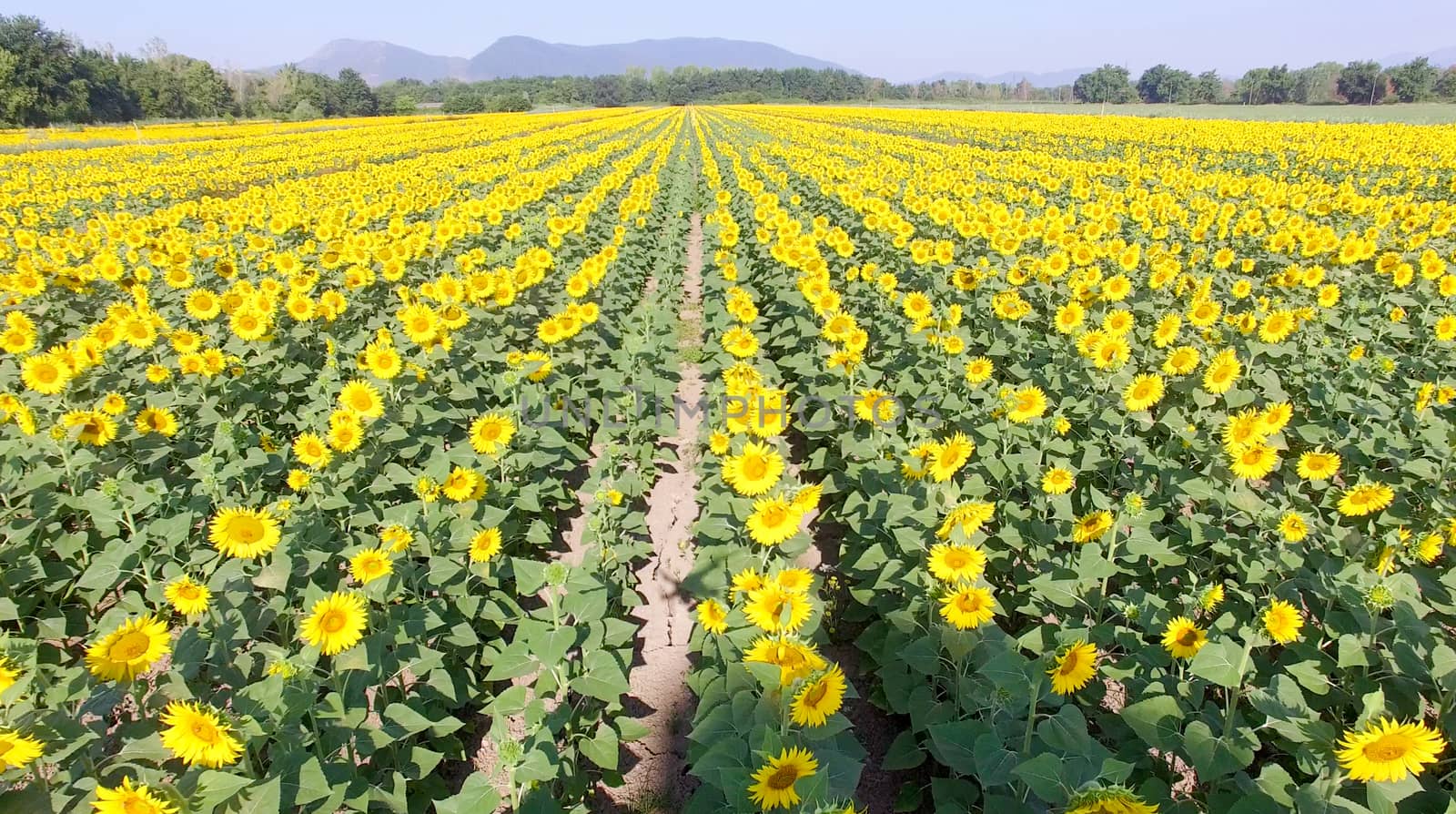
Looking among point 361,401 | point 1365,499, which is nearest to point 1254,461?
point 1365,499

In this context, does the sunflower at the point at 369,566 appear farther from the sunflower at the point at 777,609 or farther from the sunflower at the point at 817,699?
the sunflower at the point at 817,699

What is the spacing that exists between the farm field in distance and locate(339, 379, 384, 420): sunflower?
0.03m

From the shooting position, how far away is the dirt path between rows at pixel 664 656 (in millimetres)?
3463

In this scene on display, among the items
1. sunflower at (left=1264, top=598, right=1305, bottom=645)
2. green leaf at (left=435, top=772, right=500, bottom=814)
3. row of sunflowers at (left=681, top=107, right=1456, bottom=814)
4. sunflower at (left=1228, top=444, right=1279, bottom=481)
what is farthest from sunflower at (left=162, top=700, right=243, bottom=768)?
sunflower at (left=1228, top=444, right=1279, bottom=481)

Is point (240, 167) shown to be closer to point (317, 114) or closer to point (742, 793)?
point (742, 793)

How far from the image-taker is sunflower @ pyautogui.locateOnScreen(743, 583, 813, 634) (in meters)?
2.72

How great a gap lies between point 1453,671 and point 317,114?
354 feet

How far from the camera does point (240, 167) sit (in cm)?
2453

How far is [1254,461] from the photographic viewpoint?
384 centimetres

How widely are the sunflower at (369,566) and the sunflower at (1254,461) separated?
4495 millimetres

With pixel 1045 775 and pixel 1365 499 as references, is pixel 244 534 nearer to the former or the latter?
pixel 1045 775

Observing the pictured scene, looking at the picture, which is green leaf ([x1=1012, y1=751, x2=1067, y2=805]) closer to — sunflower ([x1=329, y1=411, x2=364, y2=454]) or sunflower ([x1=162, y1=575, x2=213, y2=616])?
sunflower ([x1=162, y1=575, x2=213, y2=616])

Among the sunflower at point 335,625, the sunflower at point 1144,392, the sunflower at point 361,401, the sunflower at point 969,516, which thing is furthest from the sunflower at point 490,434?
the sunflower at point 1144,392

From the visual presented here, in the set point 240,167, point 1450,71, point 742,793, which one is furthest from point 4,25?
point 1450,71
